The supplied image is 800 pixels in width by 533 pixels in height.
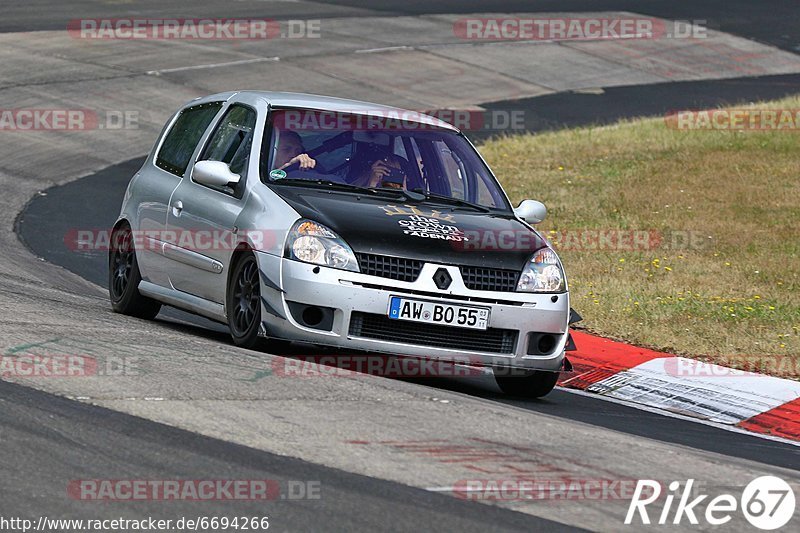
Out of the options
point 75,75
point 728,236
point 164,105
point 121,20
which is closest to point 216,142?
point 728,236

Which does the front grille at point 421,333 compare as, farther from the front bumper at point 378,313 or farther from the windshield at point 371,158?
the windshield at point 371,158

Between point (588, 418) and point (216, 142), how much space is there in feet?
10.2

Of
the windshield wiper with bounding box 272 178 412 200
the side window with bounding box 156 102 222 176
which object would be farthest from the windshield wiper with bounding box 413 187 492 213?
the side window with bounding box 156 102 222 176

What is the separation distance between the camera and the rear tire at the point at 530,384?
29.9 feet

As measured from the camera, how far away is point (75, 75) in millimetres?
24031

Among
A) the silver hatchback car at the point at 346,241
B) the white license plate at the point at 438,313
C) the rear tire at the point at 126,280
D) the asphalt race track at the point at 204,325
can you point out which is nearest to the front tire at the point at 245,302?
the silver hatchback car at the point at 346,241

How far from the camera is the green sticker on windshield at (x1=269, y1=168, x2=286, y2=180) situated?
911cm

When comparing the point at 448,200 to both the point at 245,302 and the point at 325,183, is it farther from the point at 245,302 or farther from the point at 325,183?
the point at 245,302

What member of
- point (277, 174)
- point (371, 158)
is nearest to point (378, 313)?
point (277, 174)

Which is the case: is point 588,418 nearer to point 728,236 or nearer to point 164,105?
point 728,236

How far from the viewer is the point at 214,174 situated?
9.09 m

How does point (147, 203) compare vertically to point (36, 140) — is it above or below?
above

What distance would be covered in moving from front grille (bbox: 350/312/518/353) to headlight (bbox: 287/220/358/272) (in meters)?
0.30

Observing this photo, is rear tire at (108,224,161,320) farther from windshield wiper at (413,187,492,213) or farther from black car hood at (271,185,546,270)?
windshield wiper at (413,187,492,213)
